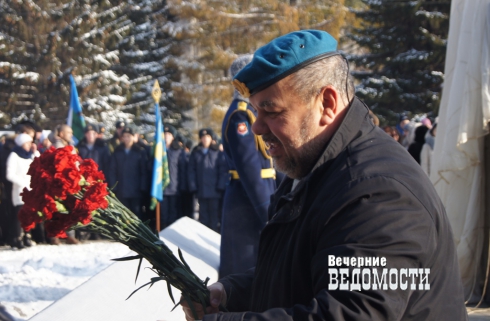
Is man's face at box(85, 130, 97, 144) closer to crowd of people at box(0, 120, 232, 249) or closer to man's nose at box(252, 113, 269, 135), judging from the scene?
crowd of people at box(0, 120, 232, 249)

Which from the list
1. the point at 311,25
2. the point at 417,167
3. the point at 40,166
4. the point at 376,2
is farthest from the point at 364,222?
the point at 311,25

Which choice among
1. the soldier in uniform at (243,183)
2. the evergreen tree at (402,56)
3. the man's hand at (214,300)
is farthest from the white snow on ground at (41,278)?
the evergreen tree at (402,56)

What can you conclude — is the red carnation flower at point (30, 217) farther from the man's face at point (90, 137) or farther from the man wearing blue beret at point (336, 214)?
the man's face at point (90, 137)

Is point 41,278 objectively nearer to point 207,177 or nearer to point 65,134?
point 65,134

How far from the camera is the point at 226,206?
547 centimetres

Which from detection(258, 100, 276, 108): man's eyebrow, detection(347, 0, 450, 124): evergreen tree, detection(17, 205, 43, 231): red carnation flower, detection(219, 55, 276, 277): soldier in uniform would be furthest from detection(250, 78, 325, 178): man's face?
detection(347, 0, 450, 124): evergreen tree

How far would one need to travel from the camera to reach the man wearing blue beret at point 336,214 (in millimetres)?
1692

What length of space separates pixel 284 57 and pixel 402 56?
23.2 m

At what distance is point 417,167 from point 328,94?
1.10 ft

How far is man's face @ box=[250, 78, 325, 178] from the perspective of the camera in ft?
6.68

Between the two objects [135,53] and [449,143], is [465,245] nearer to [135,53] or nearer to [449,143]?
[449,143]

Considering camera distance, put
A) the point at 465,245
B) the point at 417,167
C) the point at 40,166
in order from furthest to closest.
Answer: the point at 465,245, the point at 40,166, the point at 417,167

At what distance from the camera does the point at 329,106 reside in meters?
2.05

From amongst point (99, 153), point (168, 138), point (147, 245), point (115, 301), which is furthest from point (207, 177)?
point (147, 245)
